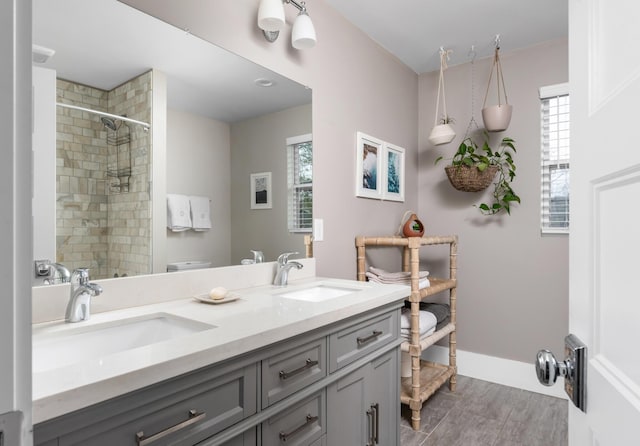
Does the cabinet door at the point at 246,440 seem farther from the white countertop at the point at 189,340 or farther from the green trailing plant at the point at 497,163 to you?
the green trailing plant at the point at 497,163

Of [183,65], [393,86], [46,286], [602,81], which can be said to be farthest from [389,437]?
[393,86]

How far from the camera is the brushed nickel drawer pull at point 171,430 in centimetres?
77

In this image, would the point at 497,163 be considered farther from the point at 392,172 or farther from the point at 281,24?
the point at 281,24

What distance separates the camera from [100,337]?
3.59 ft

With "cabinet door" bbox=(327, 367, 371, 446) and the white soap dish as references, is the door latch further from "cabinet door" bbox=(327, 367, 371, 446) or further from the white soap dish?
the white soap dish

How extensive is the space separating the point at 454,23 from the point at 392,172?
1.07m

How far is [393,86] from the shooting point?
9.86 ft

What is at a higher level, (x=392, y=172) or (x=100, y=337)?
(x=392, y=172)

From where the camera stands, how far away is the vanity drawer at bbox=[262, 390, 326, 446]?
1.06 meters

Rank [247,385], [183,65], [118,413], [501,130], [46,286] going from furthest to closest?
[501,130] < [183,65] < [46,286] < [247,385] < [118,413]

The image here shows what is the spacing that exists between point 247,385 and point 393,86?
2.61 meters

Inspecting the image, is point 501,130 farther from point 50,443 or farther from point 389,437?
point 50,443
